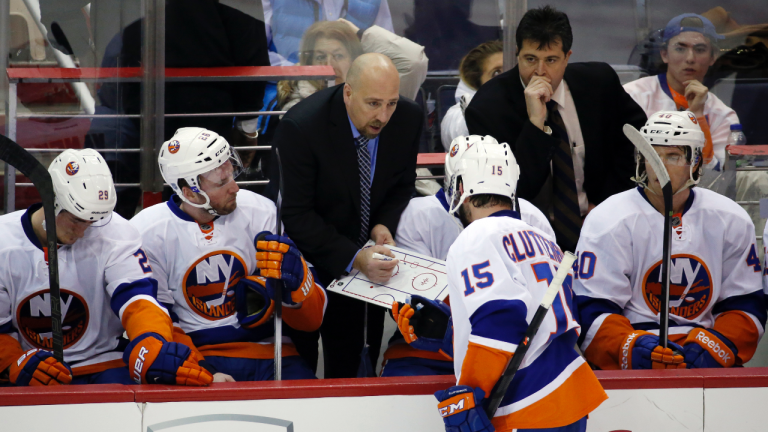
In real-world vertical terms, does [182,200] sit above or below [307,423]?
above

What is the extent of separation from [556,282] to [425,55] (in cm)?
263

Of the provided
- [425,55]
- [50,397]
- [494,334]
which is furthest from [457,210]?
[425,55]

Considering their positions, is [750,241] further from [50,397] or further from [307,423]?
[50,397]

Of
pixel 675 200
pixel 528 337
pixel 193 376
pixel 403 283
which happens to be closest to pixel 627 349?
pixel 675 200

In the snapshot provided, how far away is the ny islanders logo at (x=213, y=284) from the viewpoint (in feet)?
9.49

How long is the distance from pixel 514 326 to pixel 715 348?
1163mm

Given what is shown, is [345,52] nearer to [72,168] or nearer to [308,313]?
[308,313]

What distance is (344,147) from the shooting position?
302 cm

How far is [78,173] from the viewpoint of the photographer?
2.59 meters

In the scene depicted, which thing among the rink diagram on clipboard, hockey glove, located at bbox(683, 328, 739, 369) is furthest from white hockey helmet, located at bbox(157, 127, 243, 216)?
hockey glove, located at bbox(683, 328, 739, 369)

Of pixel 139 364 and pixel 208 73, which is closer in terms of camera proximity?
pixel 139 364

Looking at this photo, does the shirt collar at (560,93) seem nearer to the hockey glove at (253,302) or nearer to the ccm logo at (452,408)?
the hockey glove at (253,302)

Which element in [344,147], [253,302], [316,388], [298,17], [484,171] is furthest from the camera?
[298,17]

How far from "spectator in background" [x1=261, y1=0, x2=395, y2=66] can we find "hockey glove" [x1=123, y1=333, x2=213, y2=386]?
7.02 feet
